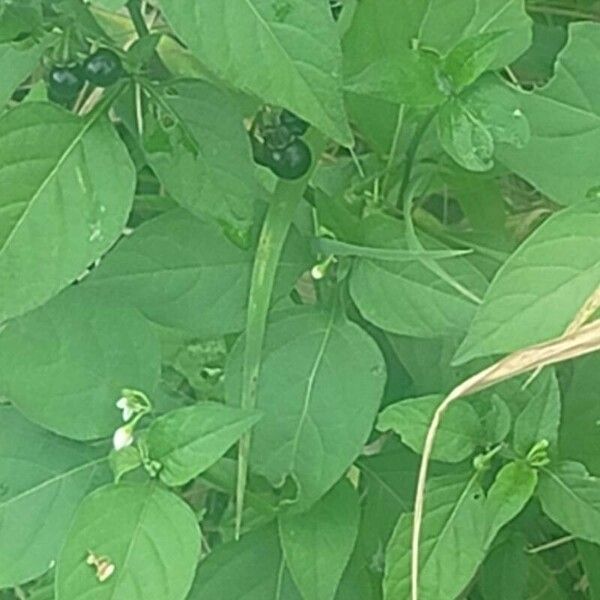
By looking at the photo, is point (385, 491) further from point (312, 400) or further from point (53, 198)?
point (53, 198)

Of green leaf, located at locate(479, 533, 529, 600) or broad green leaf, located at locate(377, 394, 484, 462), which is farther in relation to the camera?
green leaf, located at locate(479, 533, 529, 600)

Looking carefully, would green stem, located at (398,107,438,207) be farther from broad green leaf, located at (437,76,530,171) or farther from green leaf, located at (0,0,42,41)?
green leaf, located at (0,0,42,41)

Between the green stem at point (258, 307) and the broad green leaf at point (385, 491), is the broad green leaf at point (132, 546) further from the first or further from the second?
the broad green leaf at point (385, 491)

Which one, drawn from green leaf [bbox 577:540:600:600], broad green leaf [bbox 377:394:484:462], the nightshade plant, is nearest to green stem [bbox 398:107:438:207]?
the nightshade plant

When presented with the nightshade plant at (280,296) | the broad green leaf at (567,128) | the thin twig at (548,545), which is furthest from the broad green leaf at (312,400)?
the thin twig at (548,545)

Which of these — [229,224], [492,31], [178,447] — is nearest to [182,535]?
[178,447]

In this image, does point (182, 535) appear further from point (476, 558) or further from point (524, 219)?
point (524, 219)
